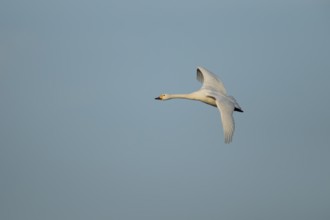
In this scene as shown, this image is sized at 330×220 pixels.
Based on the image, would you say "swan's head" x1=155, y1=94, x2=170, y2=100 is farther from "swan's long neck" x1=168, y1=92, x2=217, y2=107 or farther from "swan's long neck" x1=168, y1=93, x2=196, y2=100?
"swan's long neck" x1=168, y1=92, x2=217, y2=107

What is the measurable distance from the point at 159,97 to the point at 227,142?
32.4 feet

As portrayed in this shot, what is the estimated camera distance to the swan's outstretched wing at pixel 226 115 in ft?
162

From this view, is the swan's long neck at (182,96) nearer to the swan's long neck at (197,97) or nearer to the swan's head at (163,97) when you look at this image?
the swan's long neck at (197,97)

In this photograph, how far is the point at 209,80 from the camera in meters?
58.5

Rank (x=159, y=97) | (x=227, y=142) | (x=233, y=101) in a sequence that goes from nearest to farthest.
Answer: (x=227, y=142) → (x=233, y=101) → (x=159, y=97)

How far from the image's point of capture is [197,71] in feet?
197

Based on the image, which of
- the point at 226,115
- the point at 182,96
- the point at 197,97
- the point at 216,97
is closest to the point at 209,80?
the point at 182,96

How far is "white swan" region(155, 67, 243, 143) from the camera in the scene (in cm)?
4997

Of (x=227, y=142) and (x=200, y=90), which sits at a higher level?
(x=200, y=90)

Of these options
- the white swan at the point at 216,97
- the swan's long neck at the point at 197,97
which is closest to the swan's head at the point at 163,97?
the white swan at the point at 216,97

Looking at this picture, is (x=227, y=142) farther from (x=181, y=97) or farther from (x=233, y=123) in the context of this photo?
(x=181, y=97)

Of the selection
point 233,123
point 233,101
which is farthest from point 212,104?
point 233,123

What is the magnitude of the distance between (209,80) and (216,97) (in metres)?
4.18

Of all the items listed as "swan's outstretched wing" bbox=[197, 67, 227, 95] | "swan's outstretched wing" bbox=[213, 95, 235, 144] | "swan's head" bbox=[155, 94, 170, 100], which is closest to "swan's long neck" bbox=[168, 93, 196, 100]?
"swan's head" bbox=[155, 94, 170, 100]
